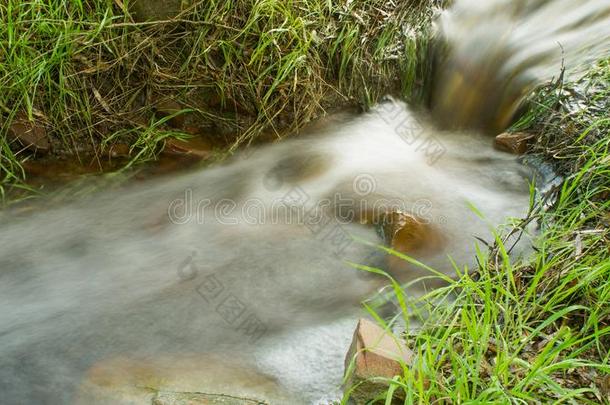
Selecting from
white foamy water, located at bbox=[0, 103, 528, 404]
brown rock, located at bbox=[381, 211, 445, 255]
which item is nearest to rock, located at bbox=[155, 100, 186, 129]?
white foamy water, located at bbox=[0, 103, 528, 404]

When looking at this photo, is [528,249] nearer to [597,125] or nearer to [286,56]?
[597,125]

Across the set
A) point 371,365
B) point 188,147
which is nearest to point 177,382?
point 371,365

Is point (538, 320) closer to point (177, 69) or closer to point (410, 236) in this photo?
point (410, 236)

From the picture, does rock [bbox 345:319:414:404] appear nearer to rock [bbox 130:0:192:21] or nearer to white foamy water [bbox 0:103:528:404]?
white foamy water [bbox 0:103:528:404]

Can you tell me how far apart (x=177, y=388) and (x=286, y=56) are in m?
1.70

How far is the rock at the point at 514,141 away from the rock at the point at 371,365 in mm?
1532

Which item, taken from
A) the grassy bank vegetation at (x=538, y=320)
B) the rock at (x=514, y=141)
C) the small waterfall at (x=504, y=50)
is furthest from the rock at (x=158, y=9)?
the grassy bank vegetation at (x=538, y=320)

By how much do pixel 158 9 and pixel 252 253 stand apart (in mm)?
1310

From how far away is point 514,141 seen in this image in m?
2.80

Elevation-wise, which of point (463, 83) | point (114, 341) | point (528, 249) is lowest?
point (114, 341)

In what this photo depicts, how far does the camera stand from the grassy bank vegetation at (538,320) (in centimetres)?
148

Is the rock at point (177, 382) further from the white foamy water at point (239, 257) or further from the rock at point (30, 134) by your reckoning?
the rock at point (30, 134)

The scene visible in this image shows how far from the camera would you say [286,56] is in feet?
9.41

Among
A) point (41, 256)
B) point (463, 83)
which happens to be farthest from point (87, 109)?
point (463, 83)
